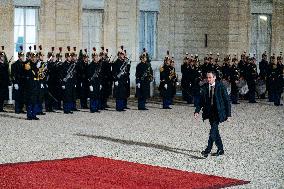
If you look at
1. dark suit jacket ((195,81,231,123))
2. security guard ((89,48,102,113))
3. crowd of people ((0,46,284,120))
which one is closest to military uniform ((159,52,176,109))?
crowd of people ((0,46,284,120))

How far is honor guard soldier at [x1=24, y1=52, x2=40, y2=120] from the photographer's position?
18.5 meters

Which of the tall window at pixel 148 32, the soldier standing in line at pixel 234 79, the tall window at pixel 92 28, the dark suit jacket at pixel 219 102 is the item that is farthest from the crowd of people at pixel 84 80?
the tall window at pixel 148 32

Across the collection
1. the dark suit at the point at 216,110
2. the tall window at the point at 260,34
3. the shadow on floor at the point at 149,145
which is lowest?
the shadow on floor at the point at 149,145

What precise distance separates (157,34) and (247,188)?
68.6ft

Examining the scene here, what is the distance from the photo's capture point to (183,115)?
20.3 metres

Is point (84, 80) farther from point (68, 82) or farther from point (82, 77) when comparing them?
point (68, 82)

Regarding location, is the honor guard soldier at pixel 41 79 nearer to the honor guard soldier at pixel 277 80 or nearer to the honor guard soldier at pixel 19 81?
the honor guard soldier at pixel 19 81

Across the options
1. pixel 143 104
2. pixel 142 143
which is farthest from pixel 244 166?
pixel 143 104

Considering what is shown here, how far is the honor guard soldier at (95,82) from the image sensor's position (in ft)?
68.7

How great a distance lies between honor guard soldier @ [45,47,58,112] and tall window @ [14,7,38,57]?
5.67 m

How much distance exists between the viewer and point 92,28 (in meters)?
28.2

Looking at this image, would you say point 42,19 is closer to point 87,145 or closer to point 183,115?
point 183,115

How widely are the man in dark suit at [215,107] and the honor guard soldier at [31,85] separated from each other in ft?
22.2

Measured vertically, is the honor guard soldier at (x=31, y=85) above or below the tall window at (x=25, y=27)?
below
